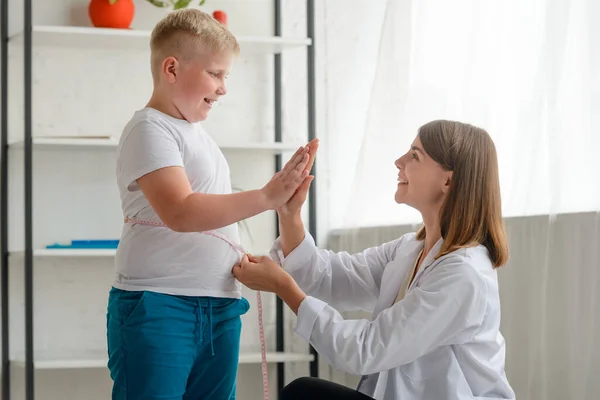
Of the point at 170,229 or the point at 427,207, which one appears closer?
the point at 170,229

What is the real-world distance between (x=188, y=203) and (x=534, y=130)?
893mm

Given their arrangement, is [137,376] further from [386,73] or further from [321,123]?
[321,123]

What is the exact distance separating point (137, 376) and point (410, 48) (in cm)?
152

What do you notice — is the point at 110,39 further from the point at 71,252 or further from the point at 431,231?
the point at 431,231

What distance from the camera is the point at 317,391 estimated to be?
5.39 ft

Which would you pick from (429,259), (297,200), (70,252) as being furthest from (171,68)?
(70,252)

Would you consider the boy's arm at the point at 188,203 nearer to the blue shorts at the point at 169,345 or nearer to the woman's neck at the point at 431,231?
the blue shorts at the point at 169,345

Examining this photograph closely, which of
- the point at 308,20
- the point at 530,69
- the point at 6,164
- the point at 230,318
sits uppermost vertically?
the point at 308,20

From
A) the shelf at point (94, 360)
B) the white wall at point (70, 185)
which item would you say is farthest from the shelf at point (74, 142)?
the shelf at point (94, 360)

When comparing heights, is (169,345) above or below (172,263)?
below

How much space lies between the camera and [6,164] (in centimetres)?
293

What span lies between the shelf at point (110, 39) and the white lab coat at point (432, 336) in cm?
155

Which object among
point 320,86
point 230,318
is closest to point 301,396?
point 230,318

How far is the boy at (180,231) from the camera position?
142cm
